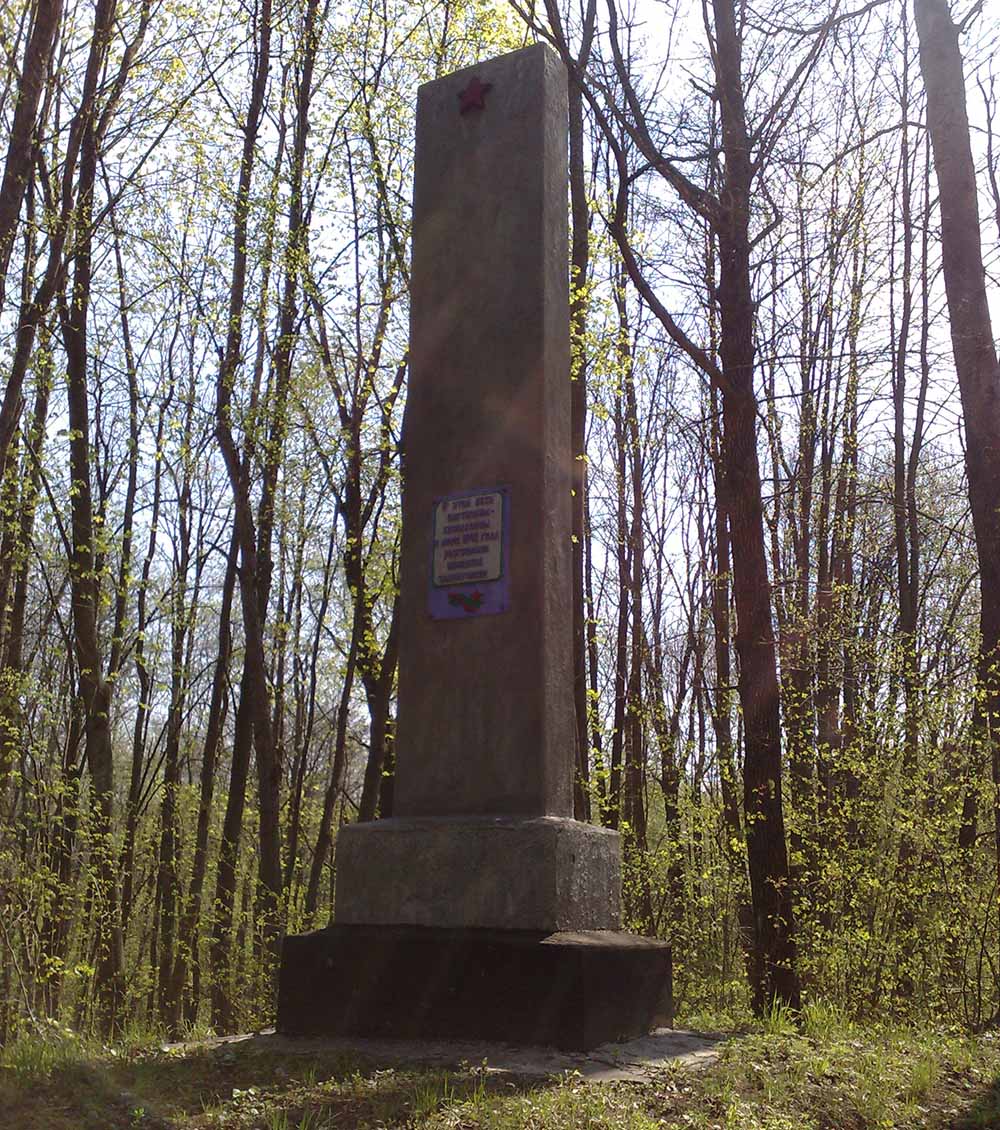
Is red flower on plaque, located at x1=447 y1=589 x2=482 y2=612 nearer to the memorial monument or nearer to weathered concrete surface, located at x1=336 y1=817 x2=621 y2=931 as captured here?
the memorial monument

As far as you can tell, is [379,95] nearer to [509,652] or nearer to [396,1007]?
[509,652]

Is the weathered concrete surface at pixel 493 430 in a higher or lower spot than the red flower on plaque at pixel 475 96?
lower

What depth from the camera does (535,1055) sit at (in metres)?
3.61

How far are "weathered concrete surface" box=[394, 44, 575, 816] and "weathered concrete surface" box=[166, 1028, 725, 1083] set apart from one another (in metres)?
0.90

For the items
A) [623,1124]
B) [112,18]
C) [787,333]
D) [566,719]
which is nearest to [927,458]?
[787,333]

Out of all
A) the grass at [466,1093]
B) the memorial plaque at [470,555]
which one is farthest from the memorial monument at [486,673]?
the grass at [466,1093]

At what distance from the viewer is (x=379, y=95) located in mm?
11867

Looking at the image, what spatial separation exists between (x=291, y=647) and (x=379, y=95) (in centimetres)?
906

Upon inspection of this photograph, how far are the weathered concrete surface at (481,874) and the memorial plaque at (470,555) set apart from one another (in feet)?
2.95

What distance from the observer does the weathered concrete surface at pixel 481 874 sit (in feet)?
13.1

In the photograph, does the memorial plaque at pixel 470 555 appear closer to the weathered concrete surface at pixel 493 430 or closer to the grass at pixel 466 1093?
the weathered concrete surface at pixel 493 430

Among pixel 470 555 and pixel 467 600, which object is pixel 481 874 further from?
pixel 470 555

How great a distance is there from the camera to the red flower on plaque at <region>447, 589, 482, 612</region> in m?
4.54

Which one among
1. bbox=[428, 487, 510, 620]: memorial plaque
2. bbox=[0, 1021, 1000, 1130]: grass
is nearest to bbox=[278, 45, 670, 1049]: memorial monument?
bbox=[428, 487, 510, 620]: memorial plaque
